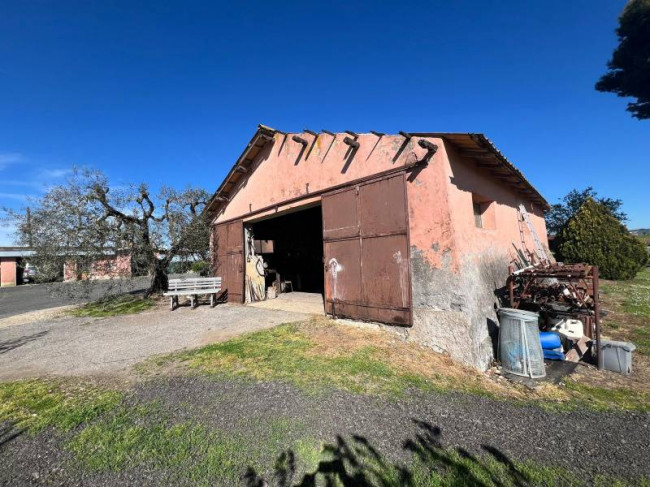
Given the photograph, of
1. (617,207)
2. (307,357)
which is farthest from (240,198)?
(617,207)

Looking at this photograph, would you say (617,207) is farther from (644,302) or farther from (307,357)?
(307,357)

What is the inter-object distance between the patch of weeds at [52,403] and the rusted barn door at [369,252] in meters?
4.41

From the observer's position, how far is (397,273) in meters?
5.78

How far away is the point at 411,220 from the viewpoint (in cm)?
569

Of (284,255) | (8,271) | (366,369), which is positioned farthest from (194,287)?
(8,271)

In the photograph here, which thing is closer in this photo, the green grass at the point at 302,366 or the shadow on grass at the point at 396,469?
the shadow on grass at the point at 396,469

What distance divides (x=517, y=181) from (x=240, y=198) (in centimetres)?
893

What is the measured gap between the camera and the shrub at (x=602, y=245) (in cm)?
1355

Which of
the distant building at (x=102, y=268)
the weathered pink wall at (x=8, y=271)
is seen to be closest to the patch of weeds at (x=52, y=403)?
the distant building at (x=102, y=268)

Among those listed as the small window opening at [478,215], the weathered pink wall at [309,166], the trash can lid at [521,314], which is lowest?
the trash can lid at [521,314]

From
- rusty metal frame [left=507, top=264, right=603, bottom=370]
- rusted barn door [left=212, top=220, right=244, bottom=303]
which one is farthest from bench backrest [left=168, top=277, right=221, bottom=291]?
rusty metal frame [left=507, top=264, right=603, bottom=370]

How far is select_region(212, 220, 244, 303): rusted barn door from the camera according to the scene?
1055 centimetres

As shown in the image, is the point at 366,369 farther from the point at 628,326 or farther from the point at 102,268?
the point at 102,268

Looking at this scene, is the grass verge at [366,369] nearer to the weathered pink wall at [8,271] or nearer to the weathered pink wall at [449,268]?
the weathered pink wall at [449,268]
